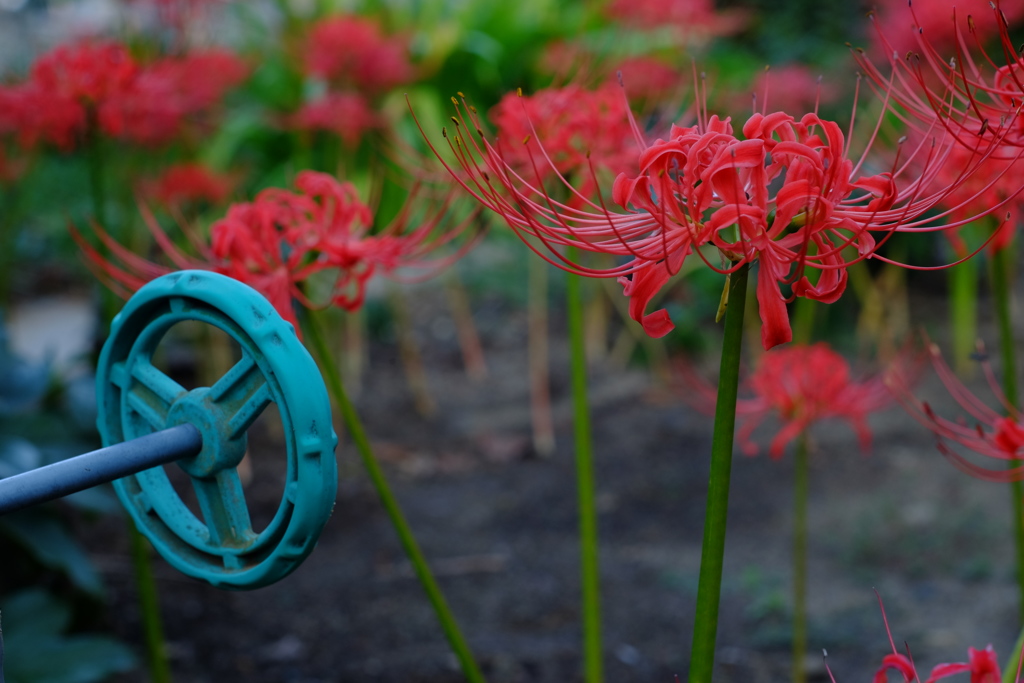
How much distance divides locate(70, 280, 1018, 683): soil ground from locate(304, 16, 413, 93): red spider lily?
1.35 m

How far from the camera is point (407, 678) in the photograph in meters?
2.01

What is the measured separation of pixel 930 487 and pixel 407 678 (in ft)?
6.09

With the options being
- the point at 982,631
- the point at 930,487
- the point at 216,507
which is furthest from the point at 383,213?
the point at 216,507

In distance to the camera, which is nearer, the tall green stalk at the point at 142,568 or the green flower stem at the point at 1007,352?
the green flower stem at the point at 1007,352

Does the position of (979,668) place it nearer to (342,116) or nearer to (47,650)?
(47,650)

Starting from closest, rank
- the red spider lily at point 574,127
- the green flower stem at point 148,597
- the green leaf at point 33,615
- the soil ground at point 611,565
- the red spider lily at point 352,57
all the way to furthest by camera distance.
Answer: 1. the red spider lily at point 574,127
2. the green flower stem at point 148,597
3. the green leaf at point 33,615
4. the soil ground at point 611,565
5. the red spider lily at point 352,57

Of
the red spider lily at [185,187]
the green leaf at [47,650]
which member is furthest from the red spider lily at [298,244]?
the red spider lily at [185,187]

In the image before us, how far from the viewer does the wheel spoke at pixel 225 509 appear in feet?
1.99

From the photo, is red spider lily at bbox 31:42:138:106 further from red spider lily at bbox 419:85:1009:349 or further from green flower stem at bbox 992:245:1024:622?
green flower stem at bbox 992:245:1024:622

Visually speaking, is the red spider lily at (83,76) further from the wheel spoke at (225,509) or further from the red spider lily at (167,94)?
Answer: the wheel spoke at (225,509)

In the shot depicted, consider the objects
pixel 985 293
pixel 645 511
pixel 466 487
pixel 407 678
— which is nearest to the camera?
pixel 407 678

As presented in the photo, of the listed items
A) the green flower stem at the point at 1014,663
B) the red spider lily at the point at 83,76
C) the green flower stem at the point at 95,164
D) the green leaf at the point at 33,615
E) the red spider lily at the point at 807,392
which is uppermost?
the red spider lily at the point at 83,76

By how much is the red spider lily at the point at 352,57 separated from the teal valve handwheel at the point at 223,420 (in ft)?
8.34

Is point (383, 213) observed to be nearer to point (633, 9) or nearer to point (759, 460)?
point (633, 9)
